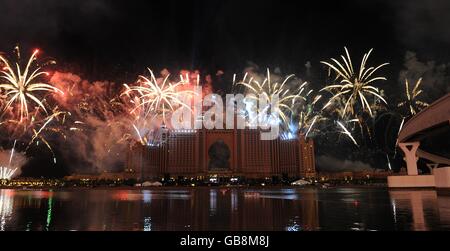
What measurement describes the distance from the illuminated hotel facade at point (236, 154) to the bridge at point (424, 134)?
92848mm

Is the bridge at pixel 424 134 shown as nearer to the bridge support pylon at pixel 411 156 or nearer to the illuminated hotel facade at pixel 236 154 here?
the bridge support pylon at pixel 411 156

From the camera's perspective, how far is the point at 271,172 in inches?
6388

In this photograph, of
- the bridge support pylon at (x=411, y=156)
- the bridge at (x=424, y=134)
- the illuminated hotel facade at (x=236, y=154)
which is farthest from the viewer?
the illuminated hotel facade at (x=236, y=154)

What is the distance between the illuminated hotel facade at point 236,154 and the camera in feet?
518

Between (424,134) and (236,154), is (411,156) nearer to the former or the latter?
(424,134)

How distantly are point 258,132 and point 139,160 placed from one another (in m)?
54.4

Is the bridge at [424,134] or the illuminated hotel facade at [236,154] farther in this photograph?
the illuminated hotel facade at [236,154]

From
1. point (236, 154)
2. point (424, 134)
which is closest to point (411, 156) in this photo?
point (424, 134)

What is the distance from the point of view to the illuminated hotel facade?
518 feet

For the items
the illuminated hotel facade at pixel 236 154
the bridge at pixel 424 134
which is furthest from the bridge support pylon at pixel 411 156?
the illuminated hotel facade at pixel 236 154

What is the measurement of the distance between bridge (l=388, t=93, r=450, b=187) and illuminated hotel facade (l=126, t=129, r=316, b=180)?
92.8 m

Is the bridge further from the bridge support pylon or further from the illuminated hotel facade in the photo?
the illuminated hotel facade
